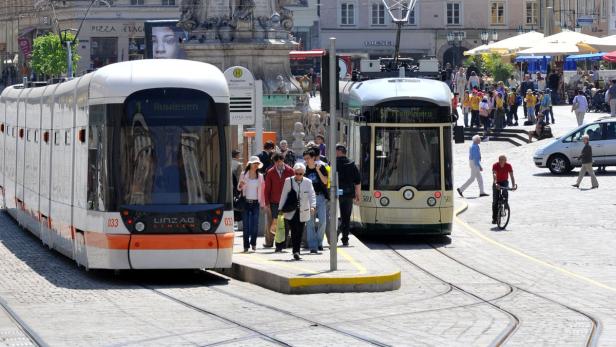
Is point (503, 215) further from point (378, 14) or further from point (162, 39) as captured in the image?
point (378, 14)

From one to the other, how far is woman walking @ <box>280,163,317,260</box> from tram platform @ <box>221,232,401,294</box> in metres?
0.37

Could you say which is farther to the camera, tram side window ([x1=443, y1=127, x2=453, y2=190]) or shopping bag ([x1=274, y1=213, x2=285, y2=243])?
tram side window ([x1=443, y1=127, x2=453, y2=190])

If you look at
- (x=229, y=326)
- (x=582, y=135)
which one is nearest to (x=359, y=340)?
(x=229, y=326)

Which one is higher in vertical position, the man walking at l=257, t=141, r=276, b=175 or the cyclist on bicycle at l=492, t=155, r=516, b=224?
the man walking at l=257, t=141, r=276, b=175

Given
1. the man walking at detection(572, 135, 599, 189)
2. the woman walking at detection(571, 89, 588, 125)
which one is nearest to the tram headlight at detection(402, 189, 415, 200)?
the man walking at detection(572, 135, 599, 189)

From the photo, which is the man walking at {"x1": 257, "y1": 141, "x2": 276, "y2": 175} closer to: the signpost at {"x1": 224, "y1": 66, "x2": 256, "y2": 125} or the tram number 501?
the signpost at {"x1": 224, "y1": 66, "x2": 256, "y2": 125}

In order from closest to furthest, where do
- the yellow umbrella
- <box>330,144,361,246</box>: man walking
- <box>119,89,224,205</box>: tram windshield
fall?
<box>119,89,224,205</box>: tram windshield → <box>330,144,361,246</box>: man walking → the yellow umbrella

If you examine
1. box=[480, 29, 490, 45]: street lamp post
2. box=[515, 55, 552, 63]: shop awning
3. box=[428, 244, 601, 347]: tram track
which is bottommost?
box=[428, 244, 601, 347]: tram track

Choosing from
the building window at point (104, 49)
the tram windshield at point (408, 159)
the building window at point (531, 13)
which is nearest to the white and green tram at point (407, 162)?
the tram windshield at point (408, 159)

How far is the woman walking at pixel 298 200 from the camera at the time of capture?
23.4 meters

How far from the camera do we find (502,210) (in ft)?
107

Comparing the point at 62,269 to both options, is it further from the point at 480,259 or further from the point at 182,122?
the point at 480,259

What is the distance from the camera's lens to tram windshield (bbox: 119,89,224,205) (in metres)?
21.7

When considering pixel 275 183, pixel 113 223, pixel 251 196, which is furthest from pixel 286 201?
pixel 113 223
